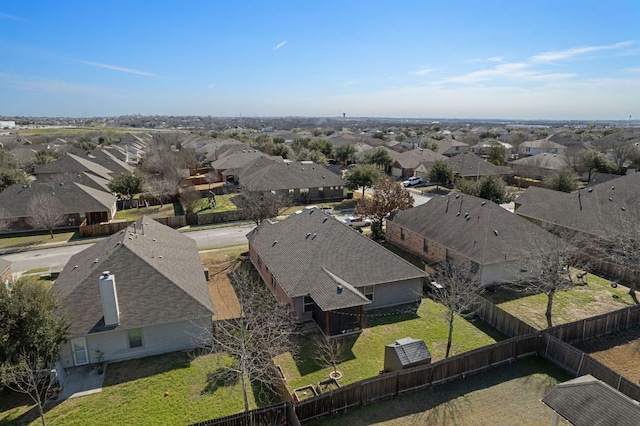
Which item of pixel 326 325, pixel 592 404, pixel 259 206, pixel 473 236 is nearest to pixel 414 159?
pixel 259 206

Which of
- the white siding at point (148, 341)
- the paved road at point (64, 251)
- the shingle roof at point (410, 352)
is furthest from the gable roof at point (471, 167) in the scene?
the white siding at point (148, 341)

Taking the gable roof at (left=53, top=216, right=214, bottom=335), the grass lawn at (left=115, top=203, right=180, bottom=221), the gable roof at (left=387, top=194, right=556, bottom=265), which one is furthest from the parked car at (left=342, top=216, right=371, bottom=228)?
the grass lawn at (left=115, top=203, right=180, bottom=221)

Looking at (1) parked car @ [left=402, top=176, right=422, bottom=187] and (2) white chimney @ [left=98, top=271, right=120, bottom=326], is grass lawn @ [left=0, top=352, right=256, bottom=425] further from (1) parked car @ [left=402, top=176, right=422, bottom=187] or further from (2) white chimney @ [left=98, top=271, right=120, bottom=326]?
(1) parked car @ [left=402, top=176, right=422, bottom=187]

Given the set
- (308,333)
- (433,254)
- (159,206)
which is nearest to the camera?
(308,333)

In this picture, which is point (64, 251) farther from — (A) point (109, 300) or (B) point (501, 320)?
(B) point (501, 320)

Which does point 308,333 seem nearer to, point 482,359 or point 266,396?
point 266,396

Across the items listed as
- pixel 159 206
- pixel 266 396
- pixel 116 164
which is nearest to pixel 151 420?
pixel 266 396
